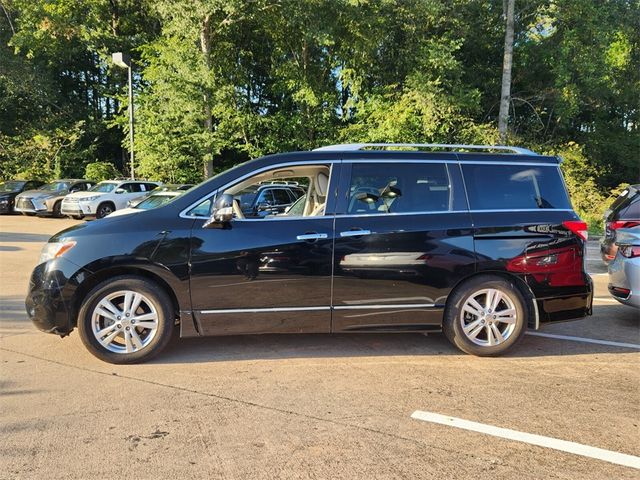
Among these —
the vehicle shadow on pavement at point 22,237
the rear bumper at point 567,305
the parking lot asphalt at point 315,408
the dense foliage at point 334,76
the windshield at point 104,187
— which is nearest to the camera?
the parking lot asphalt at point 315,408

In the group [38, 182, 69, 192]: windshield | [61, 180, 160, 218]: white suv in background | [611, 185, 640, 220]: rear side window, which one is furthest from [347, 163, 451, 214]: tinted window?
[38, 182, 69, 192]: windshield

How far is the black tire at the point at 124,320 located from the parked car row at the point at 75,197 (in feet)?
45.3

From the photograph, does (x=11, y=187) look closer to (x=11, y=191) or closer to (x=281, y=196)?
(x=11, y=191)

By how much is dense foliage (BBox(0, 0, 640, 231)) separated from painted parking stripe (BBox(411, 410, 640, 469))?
18330 millimetres

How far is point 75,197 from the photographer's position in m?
19.2

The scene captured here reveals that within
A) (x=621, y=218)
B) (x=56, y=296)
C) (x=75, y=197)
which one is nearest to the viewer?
(x=56, y=296)

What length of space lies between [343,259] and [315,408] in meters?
1.41

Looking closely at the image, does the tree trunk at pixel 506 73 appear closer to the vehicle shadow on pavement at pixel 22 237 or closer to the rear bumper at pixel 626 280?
the rear bumper at pixel 626 280

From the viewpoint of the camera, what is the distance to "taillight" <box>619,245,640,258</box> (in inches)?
230

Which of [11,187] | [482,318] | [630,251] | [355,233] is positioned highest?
[11,187]

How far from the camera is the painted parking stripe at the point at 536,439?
10.3 ft

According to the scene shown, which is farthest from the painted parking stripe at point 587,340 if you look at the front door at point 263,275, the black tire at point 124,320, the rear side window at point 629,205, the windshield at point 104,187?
the windshield at point 104,187

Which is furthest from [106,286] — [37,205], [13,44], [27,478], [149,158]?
[13,44]

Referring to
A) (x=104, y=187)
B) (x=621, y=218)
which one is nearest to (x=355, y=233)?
(x=621, y=218)
